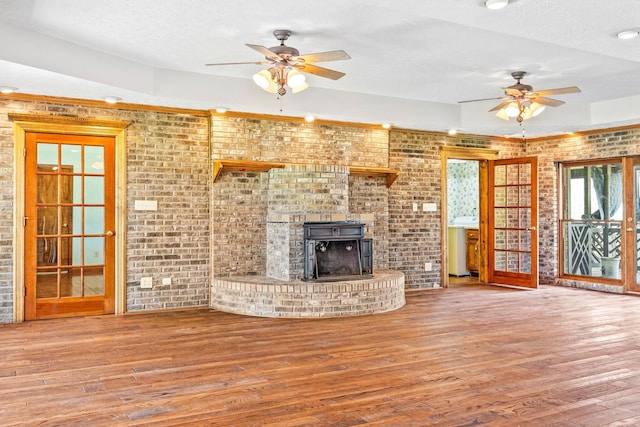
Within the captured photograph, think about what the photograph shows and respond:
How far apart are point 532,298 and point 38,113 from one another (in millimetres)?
6610

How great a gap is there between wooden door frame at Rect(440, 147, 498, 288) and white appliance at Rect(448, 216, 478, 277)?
22.2 inches

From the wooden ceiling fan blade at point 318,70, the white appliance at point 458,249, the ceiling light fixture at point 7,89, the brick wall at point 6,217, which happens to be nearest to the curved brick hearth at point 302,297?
the brick wall at point 6,217

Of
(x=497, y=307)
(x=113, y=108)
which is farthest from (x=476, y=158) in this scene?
(x=113, y=108)

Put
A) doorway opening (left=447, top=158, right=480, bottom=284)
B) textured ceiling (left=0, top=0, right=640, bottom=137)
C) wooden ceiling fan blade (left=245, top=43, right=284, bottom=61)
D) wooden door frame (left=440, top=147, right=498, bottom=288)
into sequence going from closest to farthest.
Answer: textured ceiling (left=0, top=0, right=640, bottom=137) → wooden ceiling fan blade (left=245, top=43, right=284, bottom=61) → wooden door frame (left=440, top=147, right=498, bottom=288) → doorway opening (left=447, top=158, right=480, bottom=284)

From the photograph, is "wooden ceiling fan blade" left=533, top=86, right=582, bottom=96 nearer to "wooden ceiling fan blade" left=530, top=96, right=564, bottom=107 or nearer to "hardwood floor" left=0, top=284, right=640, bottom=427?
"wooden ceiling fan blade" left=530, top=96, right=564, bottom=107

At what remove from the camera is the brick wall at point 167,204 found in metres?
6.36

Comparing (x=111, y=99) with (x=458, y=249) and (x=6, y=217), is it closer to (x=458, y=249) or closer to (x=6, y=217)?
(x=6, y=217)

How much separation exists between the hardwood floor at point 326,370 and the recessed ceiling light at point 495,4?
2354 millimetres

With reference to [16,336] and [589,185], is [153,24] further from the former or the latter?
[589,185]

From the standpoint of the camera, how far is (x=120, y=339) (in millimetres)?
5066

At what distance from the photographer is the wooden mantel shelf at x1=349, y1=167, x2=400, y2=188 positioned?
7371 mm

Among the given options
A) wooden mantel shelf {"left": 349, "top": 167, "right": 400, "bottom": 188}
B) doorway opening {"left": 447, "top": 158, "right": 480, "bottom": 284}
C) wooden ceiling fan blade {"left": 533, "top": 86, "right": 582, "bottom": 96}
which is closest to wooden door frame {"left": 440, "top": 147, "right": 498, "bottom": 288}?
doorway opening {"left": 447, "top": 158, "right": 480, "bottom": 284}

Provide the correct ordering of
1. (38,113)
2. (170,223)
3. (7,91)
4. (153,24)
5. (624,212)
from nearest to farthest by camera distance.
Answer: (153,24) < (7,91) < (38,113) < (170,223) < (624,212)

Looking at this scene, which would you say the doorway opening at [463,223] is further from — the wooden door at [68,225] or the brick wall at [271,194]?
the wooden door at [68,225]
